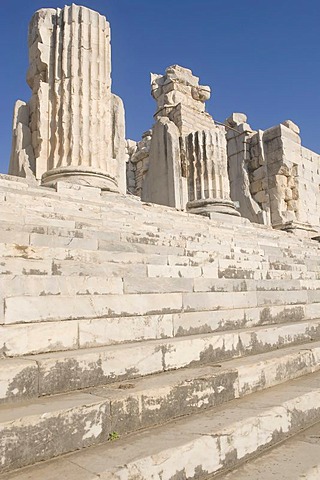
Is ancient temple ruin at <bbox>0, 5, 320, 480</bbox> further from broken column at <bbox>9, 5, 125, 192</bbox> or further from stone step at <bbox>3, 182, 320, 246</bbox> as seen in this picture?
broken column at <bbox>9, 5, 125, 192</bbox>

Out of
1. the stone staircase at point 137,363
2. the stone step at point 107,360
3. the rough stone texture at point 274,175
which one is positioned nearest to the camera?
the stone staircase at point 137,363

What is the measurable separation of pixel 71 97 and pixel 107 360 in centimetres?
850

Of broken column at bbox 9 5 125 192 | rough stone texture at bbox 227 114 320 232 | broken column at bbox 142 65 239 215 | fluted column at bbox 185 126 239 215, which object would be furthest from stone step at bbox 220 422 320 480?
rough stone texture at bbox 227 114 320 232

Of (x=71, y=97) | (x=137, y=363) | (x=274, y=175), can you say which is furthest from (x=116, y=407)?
(x=274, y=175)

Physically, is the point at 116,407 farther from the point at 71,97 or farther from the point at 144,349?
the point at 71,97

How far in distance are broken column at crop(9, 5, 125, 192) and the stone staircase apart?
458 cm

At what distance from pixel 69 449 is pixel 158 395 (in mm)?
581

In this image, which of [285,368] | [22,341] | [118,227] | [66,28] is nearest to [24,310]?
[22,341]

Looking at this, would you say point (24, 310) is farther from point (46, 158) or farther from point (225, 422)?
point (46, 158)

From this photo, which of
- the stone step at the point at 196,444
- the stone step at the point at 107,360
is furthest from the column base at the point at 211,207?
the stone step at the point at 196,444

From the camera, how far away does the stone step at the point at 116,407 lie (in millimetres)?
1662

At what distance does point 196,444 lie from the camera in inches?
73.7

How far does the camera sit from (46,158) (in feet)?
32.5

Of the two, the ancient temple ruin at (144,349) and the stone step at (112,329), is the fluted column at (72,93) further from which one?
the stone step at (112,329)
